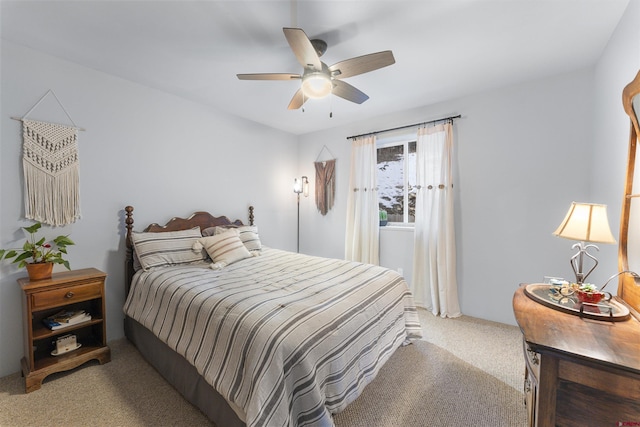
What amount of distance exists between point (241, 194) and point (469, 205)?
9.71 feet

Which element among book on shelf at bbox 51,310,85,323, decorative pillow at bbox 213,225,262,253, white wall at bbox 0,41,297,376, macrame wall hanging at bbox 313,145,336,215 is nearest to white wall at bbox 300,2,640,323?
macrame wall hanging at bbox 313,145,336,215

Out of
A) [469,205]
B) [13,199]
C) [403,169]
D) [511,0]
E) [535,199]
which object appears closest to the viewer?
[511,0]

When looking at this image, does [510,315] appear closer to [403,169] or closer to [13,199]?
[403,169]

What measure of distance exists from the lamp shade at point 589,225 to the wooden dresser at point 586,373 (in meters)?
0.49

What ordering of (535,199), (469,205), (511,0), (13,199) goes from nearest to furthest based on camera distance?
1. (511,0)
2. (13,199)
3. (535,199)
4. (469,205)

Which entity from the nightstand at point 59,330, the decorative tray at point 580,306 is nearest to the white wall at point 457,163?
the nightstand at point 59,330

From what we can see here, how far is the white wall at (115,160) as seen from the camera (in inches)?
79.3

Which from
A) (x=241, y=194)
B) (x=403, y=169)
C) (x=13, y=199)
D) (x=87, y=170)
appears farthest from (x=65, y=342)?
(x=403, y=169)

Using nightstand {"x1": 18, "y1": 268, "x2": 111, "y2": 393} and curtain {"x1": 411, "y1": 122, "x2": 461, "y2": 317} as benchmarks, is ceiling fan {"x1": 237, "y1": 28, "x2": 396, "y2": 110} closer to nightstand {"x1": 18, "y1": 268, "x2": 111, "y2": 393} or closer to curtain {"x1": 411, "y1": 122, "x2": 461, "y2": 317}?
curtain {"x1": 411, "y1": 122, "x2": 461, "y2": 317}

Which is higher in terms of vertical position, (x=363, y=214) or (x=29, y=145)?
(x=29, y=145)

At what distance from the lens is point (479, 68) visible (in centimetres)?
236

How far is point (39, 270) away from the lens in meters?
1.92

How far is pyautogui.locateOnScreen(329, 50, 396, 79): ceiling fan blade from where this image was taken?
5.32 ft

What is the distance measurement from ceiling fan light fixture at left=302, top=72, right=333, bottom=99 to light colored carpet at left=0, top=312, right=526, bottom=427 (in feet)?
7.22
